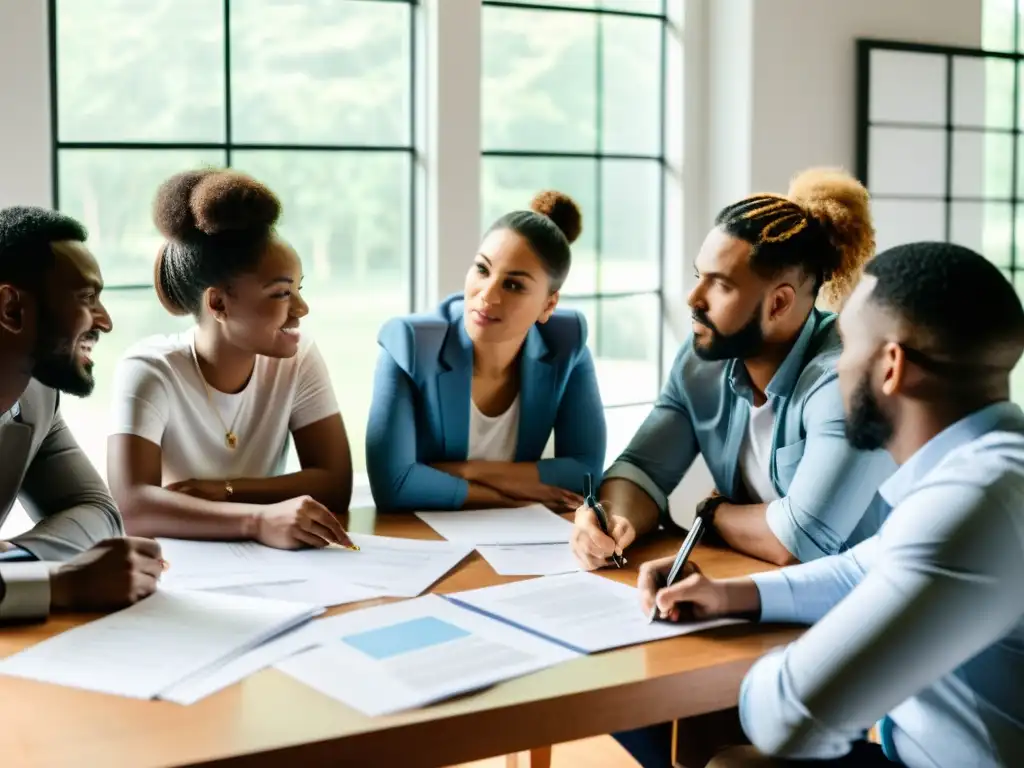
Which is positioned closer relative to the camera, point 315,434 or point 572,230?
point 315,434

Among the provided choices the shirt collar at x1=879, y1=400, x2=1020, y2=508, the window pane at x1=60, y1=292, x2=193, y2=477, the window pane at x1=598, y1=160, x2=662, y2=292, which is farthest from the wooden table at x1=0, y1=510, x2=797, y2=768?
the window pane at x1=598, y1=160, x2=662, y2=292

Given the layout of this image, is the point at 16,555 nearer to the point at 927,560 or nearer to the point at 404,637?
the point at 404,637

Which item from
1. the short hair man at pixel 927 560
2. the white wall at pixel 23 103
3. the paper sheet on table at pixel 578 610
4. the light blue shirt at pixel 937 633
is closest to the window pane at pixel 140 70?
the white wall at pixel 23 103

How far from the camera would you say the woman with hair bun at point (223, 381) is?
223 cm

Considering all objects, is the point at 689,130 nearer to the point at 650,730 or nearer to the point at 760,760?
the point at 650,730

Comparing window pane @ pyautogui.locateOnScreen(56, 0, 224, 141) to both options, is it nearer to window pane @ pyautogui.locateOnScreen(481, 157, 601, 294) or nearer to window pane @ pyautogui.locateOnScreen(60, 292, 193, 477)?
window pane @ pyautogui.locateOnScreen(60, 292, 193, 477)

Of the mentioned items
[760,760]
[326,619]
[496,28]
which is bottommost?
[760,760]

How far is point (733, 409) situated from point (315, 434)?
828 mm

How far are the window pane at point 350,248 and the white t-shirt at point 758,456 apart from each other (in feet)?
5.59

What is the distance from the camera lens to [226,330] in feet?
7.64

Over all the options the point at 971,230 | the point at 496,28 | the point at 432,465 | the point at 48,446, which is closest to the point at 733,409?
the point at 432,465

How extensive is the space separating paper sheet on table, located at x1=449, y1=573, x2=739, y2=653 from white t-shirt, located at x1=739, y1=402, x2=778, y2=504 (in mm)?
477

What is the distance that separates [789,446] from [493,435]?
2.22ft

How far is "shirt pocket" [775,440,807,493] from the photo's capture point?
2096 millimetres
